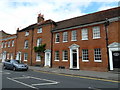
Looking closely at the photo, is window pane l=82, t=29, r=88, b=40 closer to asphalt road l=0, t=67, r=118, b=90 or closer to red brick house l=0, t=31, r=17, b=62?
asphalt road l=0, t=67, r=118, b=90

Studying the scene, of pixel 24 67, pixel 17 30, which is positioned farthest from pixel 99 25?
pixel 17 30

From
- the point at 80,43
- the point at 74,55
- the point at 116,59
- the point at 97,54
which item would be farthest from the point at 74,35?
the point at 116,59

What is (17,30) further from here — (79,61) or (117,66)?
Answer: (117,66)

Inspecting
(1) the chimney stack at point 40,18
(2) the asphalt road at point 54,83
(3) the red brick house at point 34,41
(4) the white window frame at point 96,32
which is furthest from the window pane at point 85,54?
(1) the chimney stack at point 40,18

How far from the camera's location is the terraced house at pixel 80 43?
13398mm

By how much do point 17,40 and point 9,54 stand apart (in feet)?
16.0

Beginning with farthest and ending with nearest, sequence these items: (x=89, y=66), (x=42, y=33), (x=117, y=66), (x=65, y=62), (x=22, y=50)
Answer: (x=22, y=50), (x=42, y=33), (x=65, y=62), (x=89, y=66), (x=117, y=66)

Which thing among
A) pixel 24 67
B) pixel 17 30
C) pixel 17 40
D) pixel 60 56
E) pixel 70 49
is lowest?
pixel 24 67

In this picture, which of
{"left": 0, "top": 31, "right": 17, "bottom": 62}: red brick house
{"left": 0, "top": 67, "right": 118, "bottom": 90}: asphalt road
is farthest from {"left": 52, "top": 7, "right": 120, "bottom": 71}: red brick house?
{"left": 0, "top": 31, "right": 17, "bottom": 62}: red brick house

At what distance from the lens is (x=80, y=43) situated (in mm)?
15883

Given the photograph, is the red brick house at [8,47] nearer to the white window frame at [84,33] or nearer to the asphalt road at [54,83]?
the white window frame at [84,33]

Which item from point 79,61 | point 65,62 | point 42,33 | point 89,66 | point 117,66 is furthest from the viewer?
point 42,33

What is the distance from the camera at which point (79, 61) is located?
15531 millimetres

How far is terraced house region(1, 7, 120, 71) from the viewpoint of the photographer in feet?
44.0
